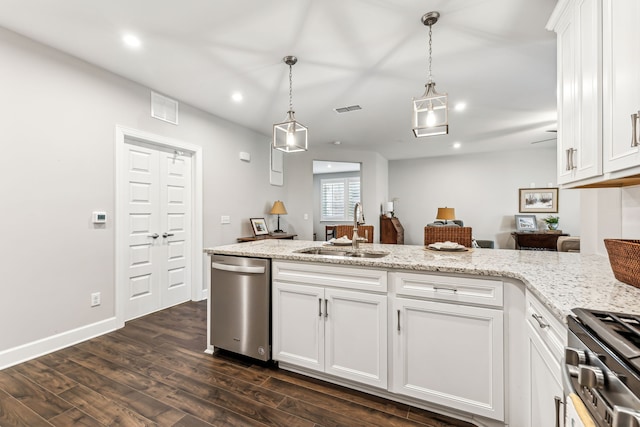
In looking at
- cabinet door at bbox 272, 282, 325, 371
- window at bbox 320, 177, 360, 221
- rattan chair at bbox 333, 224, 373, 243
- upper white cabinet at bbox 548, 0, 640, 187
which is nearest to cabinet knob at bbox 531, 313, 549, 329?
upper white cabinet at bbox 548, 0, 640, 187

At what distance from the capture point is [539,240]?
20.6ft

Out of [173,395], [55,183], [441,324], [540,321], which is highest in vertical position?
[55,183]

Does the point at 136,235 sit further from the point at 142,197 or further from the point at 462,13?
the point at 462,13

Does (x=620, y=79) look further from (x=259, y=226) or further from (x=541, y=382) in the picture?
(x=259, y=226)

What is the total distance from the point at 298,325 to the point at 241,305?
1.67 ft

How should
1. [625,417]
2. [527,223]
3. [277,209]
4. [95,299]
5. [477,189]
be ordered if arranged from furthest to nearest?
1. [477,189]
2. [527,223]
3. [277,209]
4. [95,299]
5. [625,417]

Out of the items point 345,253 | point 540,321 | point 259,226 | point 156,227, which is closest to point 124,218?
point 156,227

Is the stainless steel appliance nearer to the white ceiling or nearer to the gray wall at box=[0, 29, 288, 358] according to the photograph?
the white ceiling

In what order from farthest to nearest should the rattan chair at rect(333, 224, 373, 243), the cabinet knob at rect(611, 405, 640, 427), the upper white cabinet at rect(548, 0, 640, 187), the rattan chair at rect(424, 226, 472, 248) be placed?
the rattan chair at rect(333, 224, 373, 243)
the rattan chair at rect(424, 226, 472, 248)
the upper white cabinet at rect(548, 0, 640, 187)
the cabinet knob at rect(611, 405, 640, 427)

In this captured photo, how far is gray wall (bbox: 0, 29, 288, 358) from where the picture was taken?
7.72ft

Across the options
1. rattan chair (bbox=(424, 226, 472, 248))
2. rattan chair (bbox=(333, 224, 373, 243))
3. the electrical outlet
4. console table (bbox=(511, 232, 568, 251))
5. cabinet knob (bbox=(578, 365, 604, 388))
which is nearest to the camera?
cabinet knob (bbox=(578, 365, 604, 388))

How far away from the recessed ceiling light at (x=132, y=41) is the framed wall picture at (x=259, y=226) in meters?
2.95

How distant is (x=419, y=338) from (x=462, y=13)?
2374mm

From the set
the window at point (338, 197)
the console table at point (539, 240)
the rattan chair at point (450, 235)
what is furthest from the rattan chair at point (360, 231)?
the window at point (338, 197)
